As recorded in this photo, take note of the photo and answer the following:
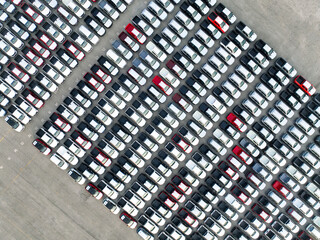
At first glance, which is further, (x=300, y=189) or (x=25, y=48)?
(x=300, y=189)

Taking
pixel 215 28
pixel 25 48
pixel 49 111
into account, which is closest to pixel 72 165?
pixel 49 111

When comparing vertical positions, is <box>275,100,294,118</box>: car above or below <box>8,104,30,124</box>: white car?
above

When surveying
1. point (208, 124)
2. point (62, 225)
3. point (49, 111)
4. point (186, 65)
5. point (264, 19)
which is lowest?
point (62, 225)

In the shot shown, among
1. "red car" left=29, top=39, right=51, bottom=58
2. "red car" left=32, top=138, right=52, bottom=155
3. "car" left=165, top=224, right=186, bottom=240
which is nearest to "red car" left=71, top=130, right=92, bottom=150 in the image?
"red car" left=32, top=138, right=52, bottom=155

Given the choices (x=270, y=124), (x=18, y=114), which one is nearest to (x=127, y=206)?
(x=18, y=114)

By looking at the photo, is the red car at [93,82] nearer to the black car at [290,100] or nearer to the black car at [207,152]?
the black car at [207,152]

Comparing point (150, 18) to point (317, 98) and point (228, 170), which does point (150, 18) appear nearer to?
point (228, 170)

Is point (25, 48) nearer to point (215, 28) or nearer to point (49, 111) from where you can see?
point (49, 111)

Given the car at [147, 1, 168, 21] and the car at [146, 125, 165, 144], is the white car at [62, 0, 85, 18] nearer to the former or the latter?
the car at [147, 1, 168, 21]
